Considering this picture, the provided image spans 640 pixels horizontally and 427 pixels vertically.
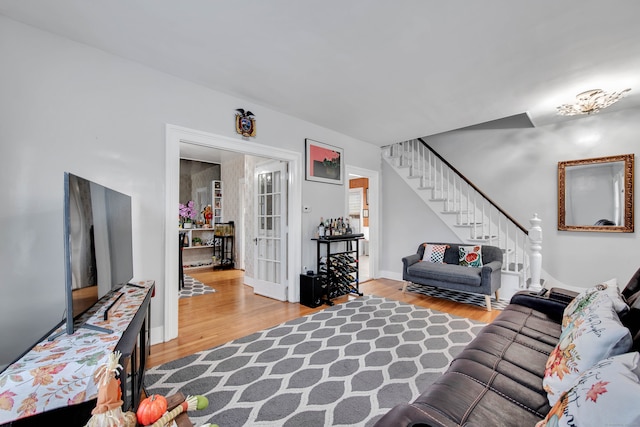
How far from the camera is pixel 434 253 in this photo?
4.27m

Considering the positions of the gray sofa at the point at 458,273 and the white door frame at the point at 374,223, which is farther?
the white door frame at the point at 374,223

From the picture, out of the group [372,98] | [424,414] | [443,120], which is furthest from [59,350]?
[443,120]

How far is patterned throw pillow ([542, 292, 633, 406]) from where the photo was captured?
958mm

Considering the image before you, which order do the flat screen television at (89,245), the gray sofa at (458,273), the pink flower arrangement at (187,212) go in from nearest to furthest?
the flat screen television at (89,245)
the gray sofa at (458,273)
the pink flower arrangement at (187,212)

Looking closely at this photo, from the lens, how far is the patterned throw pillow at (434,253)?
4.20 m

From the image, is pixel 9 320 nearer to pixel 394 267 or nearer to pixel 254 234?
pixel 254 234

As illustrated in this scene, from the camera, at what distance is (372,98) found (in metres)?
3.19

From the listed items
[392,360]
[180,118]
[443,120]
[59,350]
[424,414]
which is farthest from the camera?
[443,120]

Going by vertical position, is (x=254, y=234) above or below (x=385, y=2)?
below

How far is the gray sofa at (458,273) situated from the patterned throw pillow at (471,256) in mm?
75

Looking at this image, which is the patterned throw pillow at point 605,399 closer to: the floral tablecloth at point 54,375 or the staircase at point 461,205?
the floral tablecloth at point 54,375

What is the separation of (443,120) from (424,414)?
3872 millimetres

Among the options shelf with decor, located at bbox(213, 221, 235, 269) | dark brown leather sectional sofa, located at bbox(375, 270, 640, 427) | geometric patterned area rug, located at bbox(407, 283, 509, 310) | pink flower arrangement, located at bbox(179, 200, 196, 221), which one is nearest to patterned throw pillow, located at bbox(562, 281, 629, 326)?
dark brown leather sectional sofa, located at bbox(375, 270, 640, 427)

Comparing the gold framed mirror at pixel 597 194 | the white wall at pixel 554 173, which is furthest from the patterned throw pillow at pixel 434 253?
the gold framed mirror at pixel 597 194
